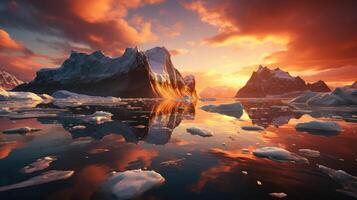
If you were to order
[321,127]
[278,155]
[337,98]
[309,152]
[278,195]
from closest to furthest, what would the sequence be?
[278,195], [278,155], [309,152], [321,127], [337,98]

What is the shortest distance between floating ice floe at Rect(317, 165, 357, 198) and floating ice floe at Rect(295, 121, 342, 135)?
19.3 ft

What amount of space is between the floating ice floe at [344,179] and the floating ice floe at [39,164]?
19.6ft

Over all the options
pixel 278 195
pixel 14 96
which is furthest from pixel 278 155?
pixel 14 96

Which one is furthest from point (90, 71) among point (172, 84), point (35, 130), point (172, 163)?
point (172, 163)

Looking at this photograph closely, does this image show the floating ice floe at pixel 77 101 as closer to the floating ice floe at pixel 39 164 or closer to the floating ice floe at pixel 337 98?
the floating ice floe at pixel 39 164

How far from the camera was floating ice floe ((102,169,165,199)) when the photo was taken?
3.68 meters

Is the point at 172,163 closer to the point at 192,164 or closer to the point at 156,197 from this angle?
the point at 192,164

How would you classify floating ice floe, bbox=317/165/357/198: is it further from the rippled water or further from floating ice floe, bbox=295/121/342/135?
floating ice floe, bbox=295/121/342/135

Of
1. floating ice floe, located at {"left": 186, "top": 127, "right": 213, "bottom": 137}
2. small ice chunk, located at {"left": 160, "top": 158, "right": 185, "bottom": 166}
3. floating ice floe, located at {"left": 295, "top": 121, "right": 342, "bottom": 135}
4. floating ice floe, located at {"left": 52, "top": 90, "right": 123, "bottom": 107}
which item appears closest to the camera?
small ice chunk, located at {"left": 160, "top": 158, "right": 185, "bottom": 166}

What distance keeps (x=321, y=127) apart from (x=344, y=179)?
7.29 metres

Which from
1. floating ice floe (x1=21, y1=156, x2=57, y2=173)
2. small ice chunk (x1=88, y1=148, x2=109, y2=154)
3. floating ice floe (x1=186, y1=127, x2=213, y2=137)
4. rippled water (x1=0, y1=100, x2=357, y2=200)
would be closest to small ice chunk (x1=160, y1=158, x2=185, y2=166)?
rippled water (x1=0, y1=100, x2=357, y2=200)

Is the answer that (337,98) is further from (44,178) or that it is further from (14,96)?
(14,96)

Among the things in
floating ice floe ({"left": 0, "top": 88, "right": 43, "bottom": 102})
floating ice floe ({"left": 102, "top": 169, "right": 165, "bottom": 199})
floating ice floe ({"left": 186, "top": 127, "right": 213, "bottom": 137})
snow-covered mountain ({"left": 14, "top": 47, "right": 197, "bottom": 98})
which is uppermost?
snow-covered mountain ({"left": 14, "top": 47, "right": 197, "bottom": 98})

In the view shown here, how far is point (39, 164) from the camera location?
5148mm
